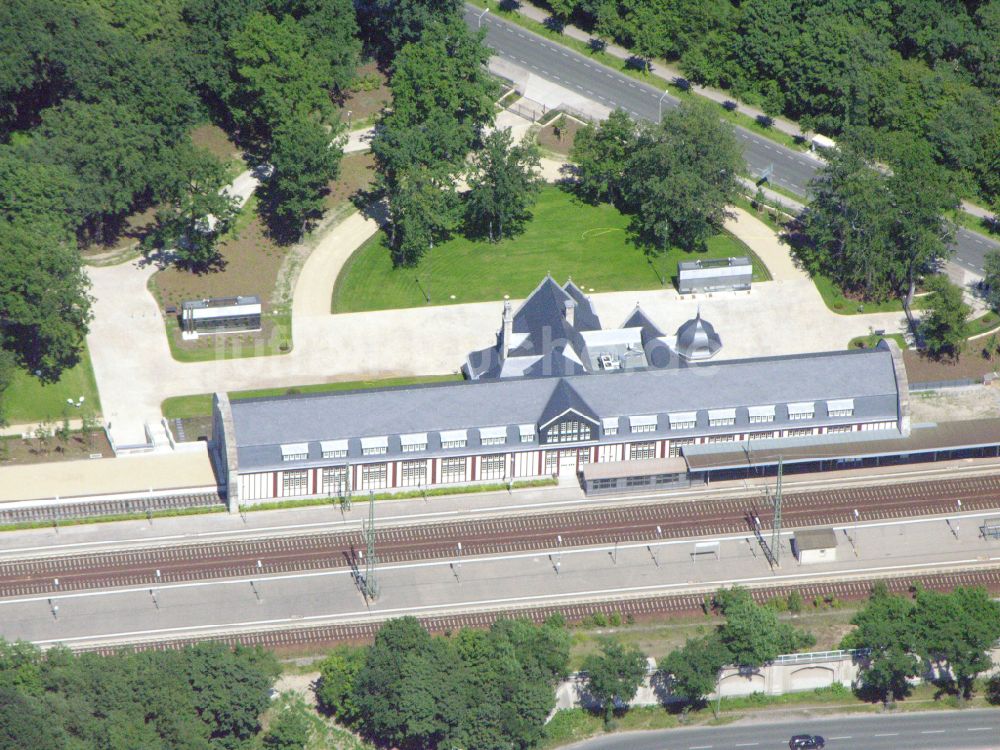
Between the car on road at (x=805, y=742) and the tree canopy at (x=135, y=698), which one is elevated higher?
the tree canopy at (x=135, y=698)

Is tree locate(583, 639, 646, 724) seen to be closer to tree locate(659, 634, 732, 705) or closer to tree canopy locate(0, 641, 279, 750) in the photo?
tree locate(659, 634, 732, 705)

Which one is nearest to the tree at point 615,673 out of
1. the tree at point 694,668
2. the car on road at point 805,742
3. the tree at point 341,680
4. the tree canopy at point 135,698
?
the tree at point 694,668

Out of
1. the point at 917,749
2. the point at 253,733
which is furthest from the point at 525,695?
the point at 917,749

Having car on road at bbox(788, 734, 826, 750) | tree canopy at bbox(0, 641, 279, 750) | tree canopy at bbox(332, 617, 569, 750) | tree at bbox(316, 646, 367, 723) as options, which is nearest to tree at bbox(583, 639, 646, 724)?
tree canopy at bbox(332, 617, 569, 750)

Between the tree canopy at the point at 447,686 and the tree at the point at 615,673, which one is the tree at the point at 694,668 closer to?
the tree at the point at 615,673

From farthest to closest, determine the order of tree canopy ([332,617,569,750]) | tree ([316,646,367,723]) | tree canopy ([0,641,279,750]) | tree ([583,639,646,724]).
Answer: tree ([583,639,646,724]) → tree ([316,646,367,723]) → tree canopy ([332,617,569,750]) → tree canopy ([0,641,279,750])
